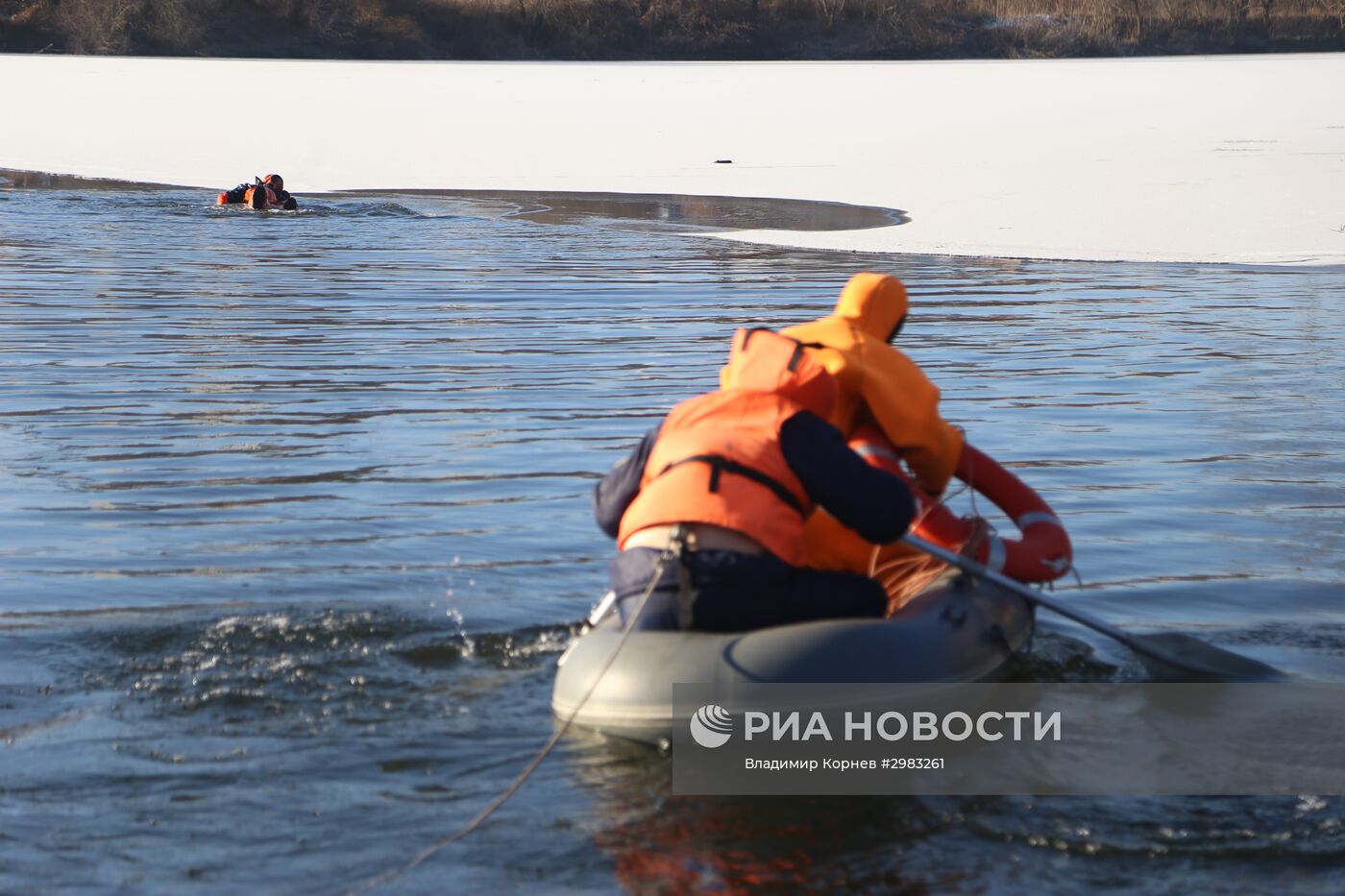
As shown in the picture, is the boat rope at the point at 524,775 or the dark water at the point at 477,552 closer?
the boat rope at the point at 524,775

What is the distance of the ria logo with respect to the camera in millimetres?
4383

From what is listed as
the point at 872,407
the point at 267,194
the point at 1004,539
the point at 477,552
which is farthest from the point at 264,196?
the point at 872,407

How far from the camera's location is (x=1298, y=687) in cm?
509

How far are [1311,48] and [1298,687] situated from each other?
147 ft

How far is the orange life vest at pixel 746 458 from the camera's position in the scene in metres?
4.32

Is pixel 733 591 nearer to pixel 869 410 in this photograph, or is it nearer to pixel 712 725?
pixel 712 725

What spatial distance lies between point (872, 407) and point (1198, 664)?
1.34m

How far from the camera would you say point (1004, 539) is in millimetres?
5078

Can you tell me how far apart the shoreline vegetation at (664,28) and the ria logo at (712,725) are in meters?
41.9

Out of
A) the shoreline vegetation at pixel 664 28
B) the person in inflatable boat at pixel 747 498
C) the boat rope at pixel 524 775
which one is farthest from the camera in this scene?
the shoreline vegetation at pixel 664 28

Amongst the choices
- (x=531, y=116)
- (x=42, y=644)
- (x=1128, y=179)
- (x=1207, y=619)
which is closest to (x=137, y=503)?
(x=42, y=644)

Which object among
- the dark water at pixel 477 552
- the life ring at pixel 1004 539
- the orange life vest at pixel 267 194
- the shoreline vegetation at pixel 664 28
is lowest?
the dark water at pixel 477 552

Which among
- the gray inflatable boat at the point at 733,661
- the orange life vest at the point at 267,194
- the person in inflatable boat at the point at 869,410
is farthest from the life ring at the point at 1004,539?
the orange life vest at the point at 267,194

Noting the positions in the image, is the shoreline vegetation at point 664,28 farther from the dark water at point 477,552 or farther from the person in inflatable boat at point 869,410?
the person in inflatable boat at point 869,410
